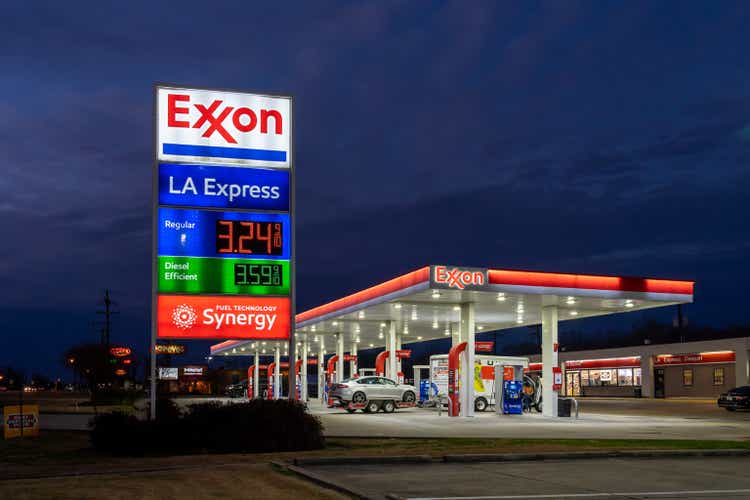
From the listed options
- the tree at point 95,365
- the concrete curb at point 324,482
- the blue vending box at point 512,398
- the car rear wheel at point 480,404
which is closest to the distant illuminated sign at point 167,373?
the tree at point 95,365

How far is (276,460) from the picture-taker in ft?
49.7

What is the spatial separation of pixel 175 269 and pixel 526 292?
1671cm

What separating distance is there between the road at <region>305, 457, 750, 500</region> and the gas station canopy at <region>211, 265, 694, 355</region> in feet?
50.3

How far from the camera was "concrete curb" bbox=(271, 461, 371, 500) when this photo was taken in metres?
11.1

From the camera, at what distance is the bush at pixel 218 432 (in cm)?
1742

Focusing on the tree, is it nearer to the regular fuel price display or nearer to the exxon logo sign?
the exxon logo sign

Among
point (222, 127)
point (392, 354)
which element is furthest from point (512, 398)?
point (222, 127)

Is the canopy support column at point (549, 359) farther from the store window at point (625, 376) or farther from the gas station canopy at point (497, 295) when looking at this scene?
the store window at point (625, 376)

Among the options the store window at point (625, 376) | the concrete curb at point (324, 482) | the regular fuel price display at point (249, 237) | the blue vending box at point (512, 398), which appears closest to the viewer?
the concrete curb at point (324, 482)

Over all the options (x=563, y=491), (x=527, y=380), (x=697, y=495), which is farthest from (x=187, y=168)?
(x=527, y=380)

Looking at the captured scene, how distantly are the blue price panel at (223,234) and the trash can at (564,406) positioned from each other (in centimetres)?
1837

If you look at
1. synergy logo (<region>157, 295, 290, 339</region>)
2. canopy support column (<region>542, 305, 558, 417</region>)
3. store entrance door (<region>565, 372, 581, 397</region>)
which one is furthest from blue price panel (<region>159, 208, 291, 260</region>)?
store entrance door (<region>565, 372, 581, 397</region>)

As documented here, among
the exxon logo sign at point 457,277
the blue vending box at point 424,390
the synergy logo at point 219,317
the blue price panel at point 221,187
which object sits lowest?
the blue vending box at point 424,390

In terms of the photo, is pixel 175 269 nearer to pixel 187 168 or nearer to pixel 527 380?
pixel 187 168
